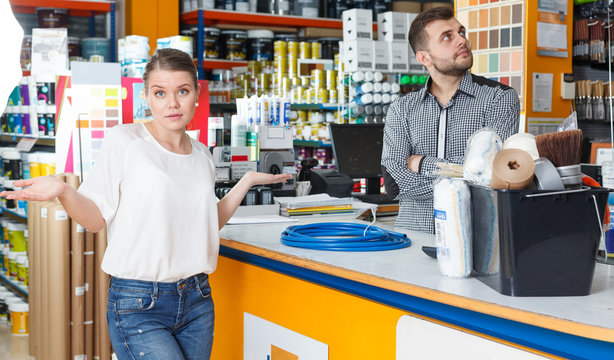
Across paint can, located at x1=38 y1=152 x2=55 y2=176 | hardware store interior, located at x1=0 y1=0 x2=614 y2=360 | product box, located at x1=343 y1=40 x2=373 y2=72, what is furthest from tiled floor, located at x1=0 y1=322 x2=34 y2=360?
product box, located at x1=343 y1=40 x2=373 y2=72

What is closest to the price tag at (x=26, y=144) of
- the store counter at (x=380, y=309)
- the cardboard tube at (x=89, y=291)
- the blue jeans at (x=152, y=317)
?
the cardboard tube at (x=89, y=291)

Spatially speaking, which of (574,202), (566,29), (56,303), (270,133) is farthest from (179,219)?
(566,29)

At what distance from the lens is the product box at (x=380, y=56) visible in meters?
6.50

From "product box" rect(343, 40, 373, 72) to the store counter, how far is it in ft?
12.2

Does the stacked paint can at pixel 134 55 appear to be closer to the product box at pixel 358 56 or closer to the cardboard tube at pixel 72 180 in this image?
the cardboard tube at pixel 72 180

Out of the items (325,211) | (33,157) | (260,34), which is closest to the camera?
(325,211)

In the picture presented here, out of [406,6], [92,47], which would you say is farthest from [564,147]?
[406,6]

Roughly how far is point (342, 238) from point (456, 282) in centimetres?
60

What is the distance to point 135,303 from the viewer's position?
2051 millimetres

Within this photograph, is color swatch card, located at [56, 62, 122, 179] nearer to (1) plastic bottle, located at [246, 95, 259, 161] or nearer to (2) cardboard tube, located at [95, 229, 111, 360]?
(2) cardboard tube, located at [95, 229, 111, 360]

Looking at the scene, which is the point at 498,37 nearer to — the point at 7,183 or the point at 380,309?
the point at 7,183

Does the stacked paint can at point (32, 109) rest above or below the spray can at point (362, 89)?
below

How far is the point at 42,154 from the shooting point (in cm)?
469

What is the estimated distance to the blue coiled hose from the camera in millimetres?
2279
